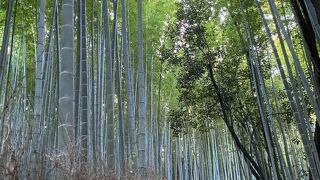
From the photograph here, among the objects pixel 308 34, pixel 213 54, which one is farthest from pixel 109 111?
pixel 213 54

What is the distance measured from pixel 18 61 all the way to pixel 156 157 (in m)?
4.17

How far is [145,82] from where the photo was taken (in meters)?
7.30

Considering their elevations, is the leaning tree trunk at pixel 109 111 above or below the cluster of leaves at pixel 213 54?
below

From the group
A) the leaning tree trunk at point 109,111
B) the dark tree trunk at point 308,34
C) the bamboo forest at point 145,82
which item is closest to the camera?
the dark tree trunk at point 308,34

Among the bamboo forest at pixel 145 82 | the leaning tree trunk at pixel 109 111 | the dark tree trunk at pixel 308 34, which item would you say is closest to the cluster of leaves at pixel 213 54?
the bamboo forest at pixel 145 82

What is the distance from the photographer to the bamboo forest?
7.47 ft

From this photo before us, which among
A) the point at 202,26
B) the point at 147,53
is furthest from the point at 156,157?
the point at 202,26

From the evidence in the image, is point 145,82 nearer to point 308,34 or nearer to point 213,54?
point 213,54

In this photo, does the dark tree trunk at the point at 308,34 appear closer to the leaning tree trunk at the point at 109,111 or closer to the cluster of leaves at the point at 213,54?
the leaning tree trunk at the point at 109,111

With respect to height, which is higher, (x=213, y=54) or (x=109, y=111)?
(x=213, y=54)

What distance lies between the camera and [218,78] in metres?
6.41

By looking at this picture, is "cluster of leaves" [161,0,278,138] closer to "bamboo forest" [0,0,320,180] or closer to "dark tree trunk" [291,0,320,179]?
"bamboo forest" [0,0,320,180]

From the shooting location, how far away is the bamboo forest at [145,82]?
2.28m

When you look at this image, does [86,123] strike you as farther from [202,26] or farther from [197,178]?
[197,178]
